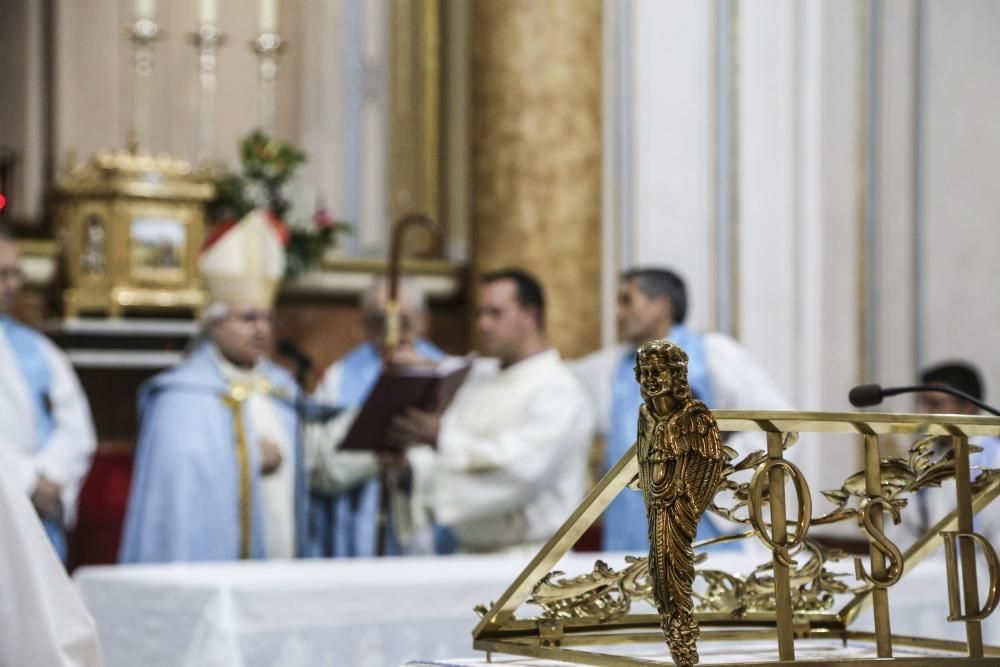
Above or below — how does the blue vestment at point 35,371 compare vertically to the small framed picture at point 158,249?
below

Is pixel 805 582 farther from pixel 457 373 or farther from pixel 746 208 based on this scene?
pixel 746 208

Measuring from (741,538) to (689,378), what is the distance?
4.15 meters

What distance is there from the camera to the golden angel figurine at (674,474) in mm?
2053

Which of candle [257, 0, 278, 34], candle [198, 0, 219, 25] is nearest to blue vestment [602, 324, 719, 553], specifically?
candle [257, 0, 278, 34]

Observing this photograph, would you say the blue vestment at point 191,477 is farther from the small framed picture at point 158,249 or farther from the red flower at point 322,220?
the red flower at point 322,220

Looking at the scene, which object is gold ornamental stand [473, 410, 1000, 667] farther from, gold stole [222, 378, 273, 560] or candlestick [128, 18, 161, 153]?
candlestick [128, 18, 161, 153]

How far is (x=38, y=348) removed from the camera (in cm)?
685

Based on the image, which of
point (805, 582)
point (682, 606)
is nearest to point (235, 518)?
point (805, 582)

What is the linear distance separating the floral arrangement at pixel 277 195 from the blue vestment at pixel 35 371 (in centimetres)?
106

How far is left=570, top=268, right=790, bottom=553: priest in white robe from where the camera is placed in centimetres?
638

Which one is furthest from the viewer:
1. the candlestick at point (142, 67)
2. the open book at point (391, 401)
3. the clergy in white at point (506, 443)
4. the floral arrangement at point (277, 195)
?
the candlestick at point (142, 67)

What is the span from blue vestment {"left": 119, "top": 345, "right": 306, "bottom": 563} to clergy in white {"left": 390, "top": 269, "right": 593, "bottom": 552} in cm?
60

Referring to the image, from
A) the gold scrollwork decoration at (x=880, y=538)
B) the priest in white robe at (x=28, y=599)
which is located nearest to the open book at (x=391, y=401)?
the priest in white robe at (x=28, y=599)

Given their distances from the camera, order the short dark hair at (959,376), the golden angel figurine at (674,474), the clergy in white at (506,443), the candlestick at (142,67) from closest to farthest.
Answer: the golden angel figurine at (674,474) → the clergy in white at (506,443) → the short dark hair at (959,376) → the candlestick at (142,67)
